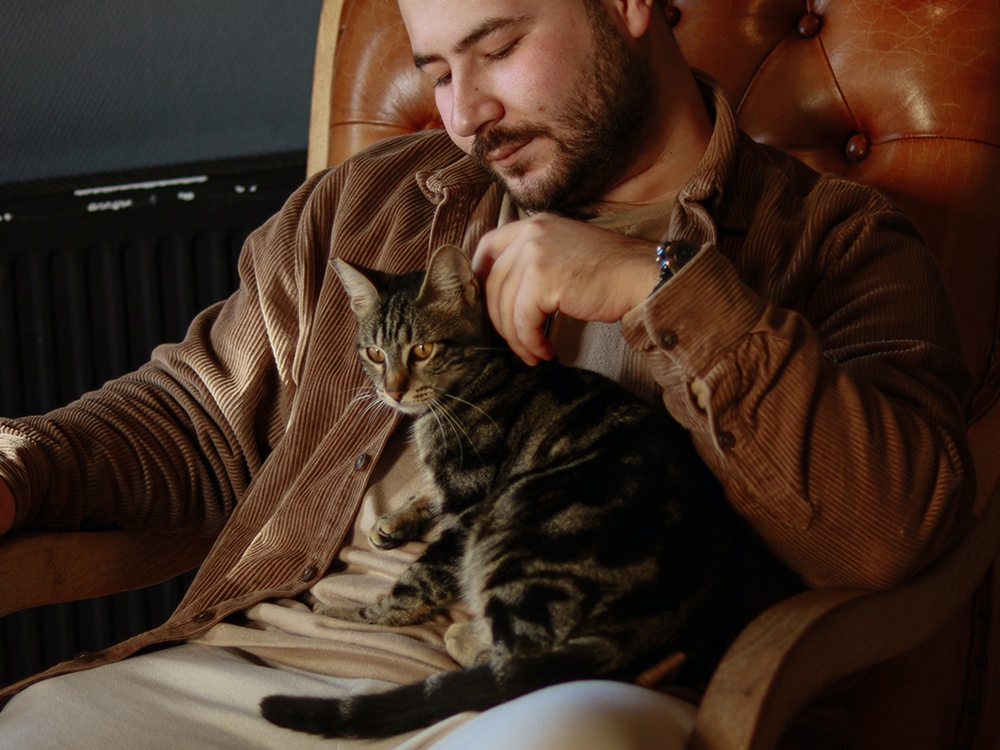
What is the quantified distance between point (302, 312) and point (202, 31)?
4.19 ft

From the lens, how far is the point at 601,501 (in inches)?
39.6

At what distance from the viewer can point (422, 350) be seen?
124cm

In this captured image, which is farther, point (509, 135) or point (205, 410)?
point (205, 410)

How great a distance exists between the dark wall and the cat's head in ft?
4.19

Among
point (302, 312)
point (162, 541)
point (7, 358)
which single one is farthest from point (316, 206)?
point (7, 358)

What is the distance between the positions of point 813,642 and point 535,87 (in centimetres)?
74

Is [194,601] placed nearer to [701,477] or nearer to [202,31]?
[701,477]

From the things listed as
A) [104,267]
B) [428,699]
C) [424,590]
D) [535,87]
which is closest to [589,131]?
[535,87]

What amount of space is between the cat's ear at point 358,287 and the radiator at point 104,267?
1.02 meters

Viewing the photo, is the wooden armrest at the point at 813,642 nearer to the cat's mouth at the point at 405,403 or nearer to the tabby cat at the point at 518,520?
the tabby cat at the point at 518,520

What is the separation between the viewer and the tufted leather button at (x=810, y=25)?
155cm

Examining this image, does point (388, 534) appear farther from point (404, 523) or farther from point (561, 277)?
point (561, 277)

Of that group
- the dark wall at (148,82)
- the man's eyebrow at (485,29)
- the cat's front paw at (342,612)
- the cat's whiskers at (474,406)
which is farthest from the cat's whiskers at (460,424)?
the dark wall at (148,82)

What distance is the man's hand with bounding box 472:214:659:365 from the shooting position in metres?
0.97
